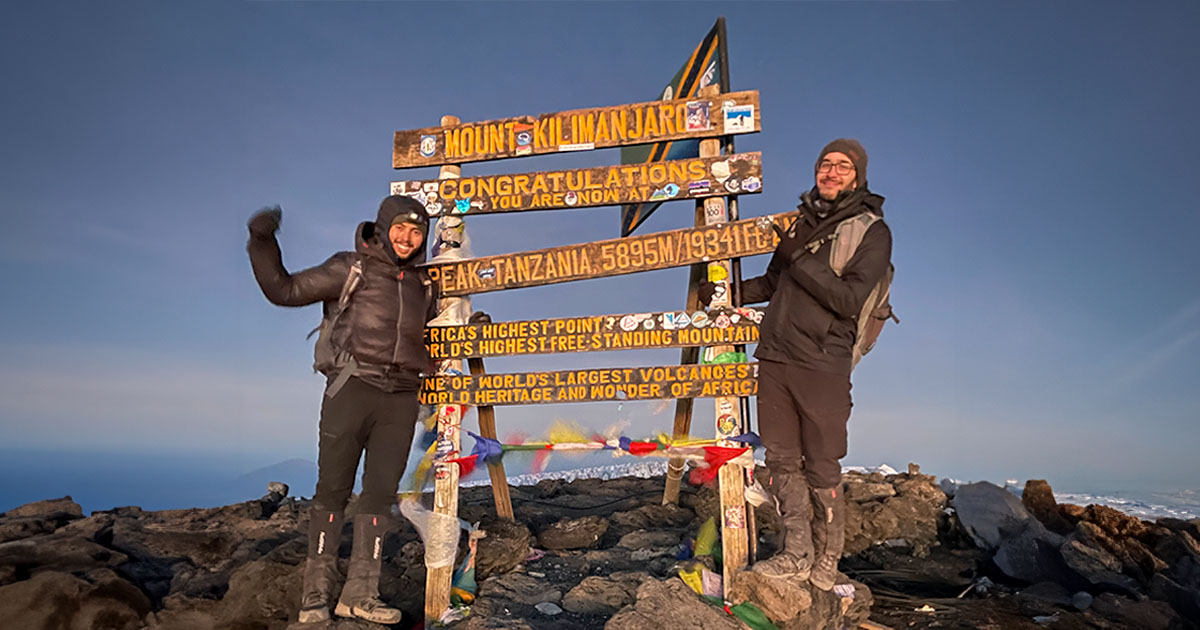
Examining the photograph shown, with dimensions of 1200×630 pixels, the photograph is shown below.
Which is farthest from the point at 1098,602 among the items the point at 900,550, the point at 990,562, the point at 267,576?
the point at 267,576

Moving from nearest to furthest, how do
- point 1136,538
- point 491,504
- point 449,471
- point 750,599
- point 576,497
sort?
1. point 750,599
2. point 449,471
3. point 1136,538
4. point 491,504
5. point 576,497

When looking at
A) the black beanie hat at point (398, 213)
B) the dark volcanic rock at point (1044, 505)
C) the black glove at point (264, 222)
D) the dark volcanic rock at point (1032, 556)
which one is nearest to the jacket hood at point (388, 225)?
the black beanie hat at point (398, 213)

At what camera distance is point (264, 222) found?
440cm

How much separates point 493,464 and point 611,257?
1969mm

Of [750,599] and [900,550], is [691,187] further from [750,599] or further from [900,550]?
[900,550]

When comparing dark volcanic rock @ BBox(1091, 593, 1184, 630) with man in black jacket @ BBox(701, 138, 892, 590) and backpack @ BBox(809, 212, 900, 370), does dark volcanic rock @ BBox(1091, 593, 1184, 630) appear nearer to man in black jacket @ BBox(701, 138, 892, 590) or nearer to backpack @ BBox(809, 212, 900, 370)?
man in black jacket @ BBox(701, 138, 892, 590)

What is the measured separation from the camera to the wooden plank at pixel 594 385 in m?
4.99

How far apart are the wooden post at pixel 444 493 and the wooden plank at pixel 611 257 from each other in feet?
1.00

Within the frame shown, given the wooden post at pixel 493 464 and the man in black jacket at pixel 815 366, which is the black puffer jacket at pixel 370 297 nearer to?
the wooden post at pixel 493 464

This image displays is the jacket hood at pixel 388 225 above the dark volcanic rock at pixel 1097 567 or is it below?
above

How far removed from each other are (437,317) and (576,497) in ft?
14.6

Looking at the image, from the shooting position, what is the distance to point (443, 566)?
15.9ft

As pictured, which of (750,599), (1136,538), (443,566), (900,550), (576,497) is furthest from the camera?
(576,497)

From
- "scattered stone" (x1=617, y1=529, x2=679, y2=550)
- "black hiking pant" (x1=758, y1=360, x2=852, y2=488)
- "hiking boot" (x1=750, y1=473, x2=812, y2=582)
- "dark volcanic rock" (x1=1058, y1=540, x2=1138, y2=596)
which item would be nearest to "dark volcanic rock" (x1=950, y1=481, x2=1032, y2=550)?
"dark volcanic rock" (x1=1058, y1=540, x2=1138, y2=596)
